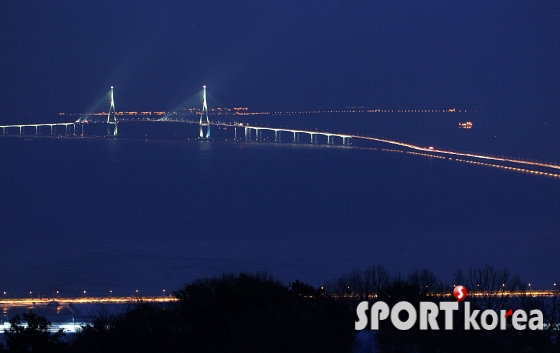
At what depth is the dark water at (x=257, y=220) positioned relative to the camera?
22.7 ft

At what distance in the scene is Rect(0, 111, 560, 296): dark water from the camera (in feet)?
22.7

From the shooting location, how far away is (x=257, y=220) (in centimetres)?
999

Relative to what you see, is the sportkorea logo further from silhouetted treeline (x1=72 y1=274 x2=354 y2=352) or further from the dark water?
the dark water

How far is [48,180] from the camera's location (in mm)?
15305

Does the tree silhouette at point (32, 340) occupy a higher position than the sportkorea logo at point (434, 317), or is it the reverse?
the sportkorea logo at point (434, 317)

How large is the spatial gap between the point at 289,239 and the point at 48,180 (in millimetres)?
8281

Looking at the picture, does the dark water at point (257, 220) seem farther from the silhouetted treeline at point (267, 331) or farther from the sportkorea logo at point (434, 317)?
the sportkorea logo at point (434, 317)

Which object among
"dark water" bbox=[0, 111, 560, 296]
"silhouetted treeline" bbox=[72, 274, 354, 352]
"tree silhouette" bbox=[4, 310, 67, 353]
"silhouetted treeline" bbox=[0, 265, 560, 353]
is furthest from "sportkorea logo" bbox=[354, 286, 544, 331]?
"dark water" bbox=[0, 111, 560, 296]

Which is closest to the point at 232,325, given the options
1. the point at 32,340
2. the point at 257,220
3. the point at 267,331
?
the point at 267,331

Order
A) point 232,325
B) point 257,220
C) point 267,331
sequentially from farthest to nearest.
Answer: point 257,220 < point 232,325 < point 267,331

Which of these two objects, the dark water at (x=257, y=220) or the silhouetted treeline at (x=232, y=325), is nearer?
the silhouetted treeline at (x=232, y=325)

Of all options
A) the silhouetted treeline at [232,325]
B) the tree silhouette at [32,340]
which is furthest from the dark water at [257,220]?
the tree silhouette at [32,340]

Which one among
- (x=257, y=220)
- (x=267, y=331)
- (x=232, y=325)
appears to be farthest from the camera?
(x=257, y=220)

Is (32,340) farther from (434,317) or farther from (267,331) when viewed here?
(434,317)
